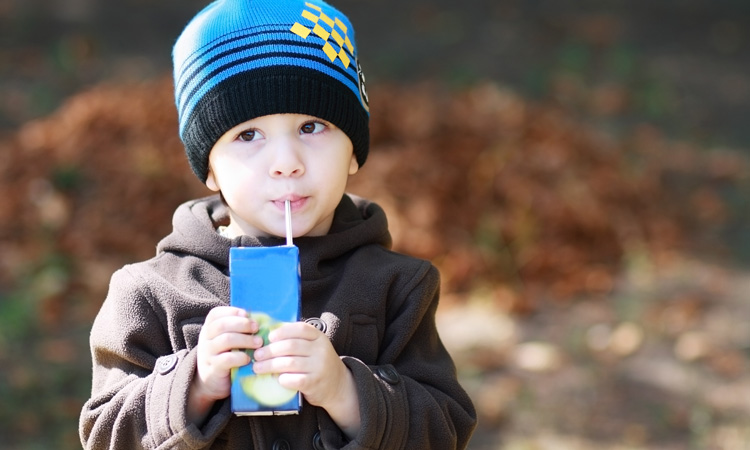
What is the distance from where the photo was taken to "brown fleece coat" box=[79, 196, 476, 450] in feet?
5.98

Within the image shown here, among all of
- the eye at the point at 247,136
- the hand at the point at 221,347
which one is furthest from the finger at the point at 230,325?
the eye at the point at 247,136

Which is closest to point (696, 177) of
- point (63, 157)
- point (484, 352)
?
point (484, 352)

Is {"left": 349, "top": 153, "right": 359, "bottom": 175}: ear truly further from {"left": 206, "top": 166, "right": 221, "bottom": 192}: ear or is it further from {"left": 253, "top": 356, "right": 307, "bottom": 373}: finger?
{"left": 253, "top": 356, "right": 307, "bottom": 373}: finger

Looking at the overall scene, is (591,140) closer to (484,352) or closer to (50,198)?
(484,352)

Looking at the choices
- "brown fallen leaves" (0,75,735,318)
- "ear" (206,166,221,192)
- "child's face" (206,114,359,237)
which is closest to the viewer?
"child's face" (206,114,359,237)

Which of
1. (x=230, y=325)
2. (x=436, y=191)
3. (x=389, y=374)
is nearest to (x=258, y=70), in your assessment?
(x=230, y=325)

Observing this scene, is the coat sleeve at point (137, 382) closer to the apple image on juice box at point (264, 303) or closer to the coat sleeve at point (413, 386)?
the apple image on juice box at point (264, 303)

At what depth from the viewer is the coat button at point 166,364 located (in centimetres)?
184

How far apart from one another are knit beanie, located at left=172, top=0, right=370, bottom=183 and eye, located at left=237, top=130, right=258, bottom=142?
4 centimetres

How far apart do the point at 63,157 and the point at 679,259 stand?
135 inches

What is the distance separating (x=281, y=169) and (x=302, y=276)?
23cm

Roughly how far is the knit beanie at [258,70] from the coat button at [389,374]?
49cm

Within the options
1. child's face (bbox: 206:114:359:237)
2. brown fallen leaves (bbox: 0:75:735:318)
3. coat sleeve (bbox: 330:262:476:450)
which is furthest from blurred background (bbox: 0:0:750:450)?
child's face (bbox: 206:114:359:237)

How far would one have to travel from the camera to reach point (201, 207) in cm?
218
